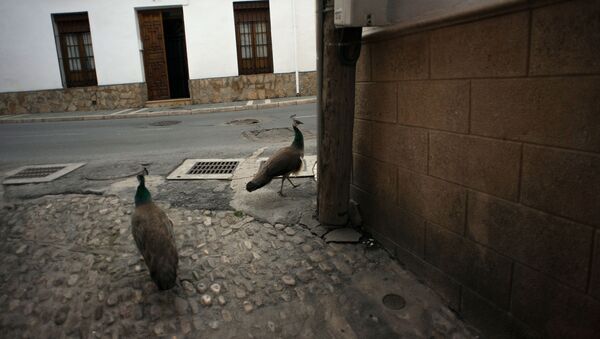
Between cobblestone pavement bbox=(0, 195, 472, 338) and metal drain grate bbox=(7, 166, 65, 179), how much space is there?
197 centimetres

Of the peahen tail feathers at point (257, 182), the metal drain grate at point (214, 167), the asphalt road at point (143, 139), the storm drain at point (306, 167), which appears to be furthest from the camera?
the asphalt road at point (143, 139)

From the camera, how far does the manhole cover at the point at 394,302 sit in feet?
9.60

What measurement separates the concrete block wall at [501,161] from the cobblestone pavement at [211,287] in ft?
1.33

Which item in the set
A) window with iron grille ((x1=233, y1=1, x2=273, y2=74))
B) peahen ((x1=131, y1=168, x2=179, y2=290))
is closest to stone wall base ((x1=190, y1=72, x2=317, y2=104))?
window with iron grille ((x1=233, y1=1, x2=273, y2=74))

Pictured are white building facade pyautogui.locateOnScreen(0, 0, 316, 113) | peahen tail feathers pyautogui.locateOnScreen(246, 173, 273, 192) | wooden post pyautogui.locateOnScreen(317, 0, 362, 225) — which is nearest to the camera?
wooden post pyautogui.locateOnScreen(317, 0, 362, 225)

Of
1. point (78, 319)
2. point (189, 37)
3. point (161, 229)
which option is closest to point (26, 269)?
point (78, 319)

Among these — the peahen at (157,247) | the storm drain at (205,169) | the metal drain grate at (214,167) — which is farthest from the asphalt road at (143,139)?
the peahen at (157,247)

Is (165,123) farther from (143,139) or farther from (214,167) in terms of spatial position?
(214,167)

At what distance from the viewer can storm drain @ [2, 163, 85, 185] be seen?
5.63 m

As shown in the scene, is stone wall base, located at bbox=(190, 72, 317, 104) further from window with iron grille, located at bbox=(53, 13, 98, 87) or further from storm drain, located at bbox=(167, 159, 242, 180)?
storm drain, located at bbox=(167, 159, 242, 180)

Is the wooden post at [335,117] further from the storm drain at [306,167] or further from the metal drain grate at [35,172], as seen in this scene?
the metal drain grate at [35,172]

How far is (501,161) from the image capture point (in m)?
2.34

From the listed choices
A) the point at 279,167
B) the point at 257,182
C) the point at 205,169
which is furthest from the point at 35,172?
the point at 279,167

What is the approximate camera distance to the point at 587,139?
73.6 inches
